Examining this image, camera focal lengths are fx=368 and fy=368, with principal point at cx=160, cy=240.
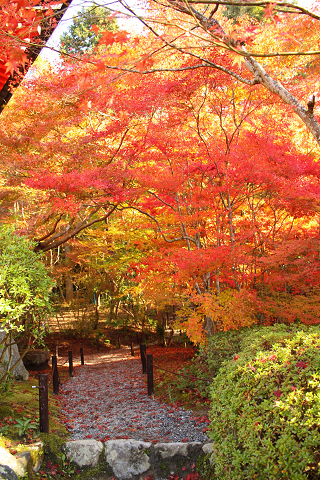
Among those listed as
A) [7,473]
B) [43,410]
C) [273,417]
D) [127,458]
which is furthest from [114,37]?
[127,458]

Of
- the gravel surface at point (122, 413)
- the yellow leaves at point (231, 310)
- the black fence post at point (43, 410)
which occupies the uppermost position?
the yellow leaves at point (231, 310)

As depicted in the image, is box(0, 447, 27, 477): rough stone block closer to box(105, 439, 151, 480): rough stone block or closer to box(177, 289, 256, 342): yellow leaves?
box(105, 439, 151, 480): rough stone block

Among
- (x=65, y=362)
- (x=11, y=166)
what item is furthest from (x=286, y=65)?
(x=65, y=362)

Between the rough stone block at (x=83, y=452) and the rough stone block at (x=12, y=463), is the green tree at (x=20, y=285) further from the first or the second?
the rough stone block at (x=83, y=452)

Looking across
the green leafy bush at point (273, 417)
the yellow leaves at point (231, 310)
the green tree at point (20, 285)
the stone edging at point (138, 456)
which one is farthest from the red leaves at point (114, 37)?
the stone edging at point (138, 456)

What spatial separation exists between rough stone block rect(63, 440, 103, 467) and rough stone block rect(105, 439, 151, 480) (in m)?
0.14

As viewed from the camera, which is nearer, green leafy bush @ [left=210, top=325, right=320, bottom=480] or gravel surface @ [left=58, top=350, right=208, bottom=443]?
green leafy bush @ [left=210, top=325, right=320, bottom=480]

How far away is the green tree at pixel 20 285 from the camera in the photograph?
4406 mm

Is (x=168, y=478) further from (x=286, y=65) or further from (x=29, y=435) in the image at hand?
(x=286, y=65)

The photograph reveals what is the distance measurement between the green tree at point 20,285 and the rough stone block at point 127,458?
183 centimetres

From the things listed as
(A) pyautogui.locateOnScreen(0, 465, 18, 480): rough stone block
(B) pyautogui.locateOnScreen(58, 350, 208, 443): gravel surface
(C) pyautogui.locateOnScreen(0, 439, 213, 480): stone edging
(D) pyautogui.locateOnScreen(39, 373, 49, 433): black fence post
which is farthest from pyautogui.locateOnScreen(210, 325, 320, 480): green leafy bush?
(D) pyautogui.locateOnScreen(39, 373, 49, 433): black fence post

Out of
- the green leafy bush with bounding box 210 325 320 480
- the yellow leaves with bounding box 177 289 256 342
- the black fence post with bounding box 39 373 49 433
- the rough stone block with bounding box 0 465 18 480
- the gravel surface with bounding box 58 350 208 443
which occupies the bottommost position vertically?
the gravel surface with bounding box 58 350 208 443

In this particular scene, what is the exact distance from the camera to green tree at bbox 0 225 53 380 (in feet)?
14.5

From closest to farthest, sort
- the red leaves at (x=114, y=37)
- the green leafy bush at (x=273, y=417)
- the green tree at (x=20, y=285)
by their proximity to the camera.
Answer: the green leafy bush at (x=273, y=417), the red leaves at (x=114, y=37), the green tree at (x=20, y=285)
